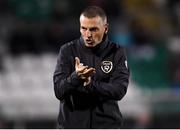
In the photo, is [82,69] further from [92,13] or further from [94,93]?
[92,13]

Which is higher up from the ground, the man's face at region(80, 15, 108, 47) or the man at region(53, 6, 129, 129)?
the man's face at region(80, 15, 108, 47)

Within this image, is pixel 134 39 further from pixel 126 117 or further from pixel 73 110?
pixel 73 110

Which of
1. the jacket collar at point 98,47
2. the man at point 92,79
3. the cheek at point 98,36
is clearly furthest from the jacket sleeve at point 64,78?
the cheek at point 98,36

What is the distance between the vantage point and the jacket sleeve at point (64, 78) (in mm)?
4266

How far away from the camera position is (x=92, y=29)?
4328 mm

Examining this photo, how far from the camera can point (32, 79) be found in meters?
11.0

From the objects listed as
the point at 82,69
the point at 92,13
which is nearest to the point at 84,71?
the point at 82,69

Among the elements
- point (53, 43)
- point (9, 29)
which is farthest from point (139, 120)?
point (9, 29)

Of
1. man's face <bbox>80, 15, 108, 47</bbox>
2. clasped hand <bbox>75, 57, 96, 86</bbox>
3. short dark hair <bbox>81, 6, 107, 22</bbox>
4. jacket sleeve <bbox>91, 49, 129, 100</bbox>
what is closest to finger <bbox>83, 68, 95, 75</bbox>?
clasped hand <bbox>75, 57, 96, 86</bbox>

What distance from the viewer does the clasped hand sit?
4.17 meters

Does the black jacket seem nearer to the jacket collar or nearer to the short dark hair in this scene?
the jacket collar

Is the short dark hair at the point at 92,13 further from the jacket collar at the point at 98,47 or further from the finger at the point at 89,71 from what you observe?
the finger at the point at 89,71

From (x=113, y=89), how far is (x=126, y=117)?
6.30 meters

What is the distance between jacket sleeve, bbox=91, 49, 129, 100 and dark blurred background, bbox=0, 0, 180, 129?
18.2ft
